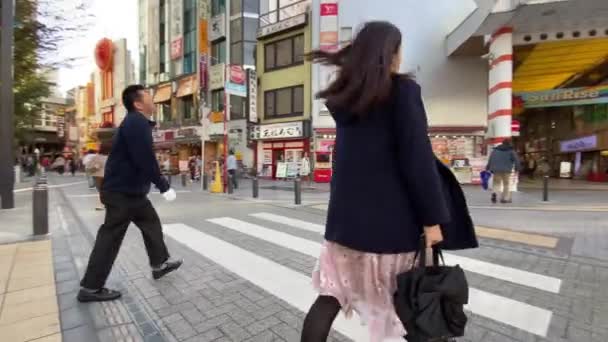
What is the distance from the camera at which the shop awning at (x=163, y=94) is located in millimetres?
34969

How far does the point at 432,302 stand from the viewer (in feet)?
4.85

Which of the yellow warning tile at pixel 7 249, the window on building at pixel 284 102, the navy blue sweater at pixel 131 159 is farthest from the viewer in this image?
the window on building at pixel 284 102

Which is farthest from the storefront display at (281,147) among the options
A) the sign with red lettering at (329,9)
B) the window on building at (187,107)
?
the window on building at (187,107)

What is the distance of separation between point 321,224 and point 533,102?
681 inches

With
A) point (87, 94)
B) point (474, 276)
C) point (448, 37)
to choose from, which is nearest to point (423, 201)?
point (474, 276)

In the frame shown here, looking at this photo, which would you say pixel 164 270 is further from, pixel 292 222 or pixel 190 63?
pixel 190 63

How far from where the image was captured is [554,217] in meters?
7.99

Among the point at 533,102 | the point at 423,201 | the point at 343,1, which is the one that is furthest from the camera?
the point at 343,1

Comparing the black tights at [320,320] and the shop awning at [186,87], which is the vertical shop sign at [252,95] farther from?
the black tights at [320,320]

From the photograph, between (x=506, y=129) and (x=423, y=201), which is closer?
(x=423, y=201)

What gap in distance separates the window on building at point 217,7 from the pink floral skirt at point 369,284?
30.8m

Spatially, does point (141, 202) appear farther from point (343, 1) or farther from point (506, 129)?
point (343, 1)

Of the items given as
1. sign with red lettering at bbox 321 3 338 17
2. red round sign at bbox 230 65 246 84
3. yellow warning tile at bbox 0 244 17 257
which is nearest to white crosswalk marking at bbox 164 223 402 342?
yellow warning tile at bbox 0 244 17 257

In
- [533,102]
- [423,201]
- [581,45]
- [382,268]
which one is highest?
[581,45]
